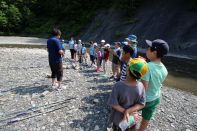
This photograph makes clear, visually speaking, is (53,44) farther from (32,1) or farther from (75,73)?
(32,1)

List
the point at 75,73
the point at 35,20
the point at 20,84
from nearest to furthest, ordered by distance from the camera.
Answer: the point at 20,84, the point at 75,73, the point at 35,20

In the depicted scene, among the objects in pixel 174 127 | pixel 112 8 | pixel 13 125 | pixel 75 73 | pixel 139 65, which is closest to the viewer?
pixel 139 65

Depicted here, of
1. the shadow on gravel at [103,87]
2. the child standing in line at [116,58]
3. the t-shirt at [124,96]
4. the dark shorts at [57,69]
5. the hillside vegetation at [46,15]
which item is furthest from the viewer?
the hillside vegetation at [46,15]

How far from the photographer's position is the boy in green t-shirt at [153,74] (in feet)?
19.7

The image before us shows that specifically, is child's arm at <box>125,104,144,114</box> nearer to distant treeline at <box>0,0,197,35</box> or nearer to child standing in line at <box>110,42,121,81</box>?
child standing in line at <box>110,42,121,81</box>

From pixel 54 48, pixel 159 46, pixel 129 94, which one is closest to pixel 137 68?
pixel 129 94

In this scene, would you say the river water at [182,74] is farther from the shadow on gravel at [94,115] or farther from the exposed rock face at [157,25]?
the shadow on gravel at [94,115]

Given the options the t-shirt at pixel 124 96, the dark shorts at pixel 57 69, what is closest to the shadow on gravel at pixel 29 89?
the dark shorts at pixel 57 69

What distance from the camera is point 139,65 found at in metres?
5.11

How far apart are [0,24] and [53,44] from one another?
56049mm

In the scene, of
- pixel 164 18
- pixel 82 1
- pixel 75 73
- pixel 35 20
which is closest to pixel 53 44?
pixel 75 73

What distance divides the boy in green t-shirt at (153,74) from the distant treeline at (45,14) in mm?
50507

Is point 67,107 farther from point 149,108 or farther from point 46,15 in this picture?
point 46,15

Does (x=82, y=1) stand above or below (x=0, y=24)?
above
